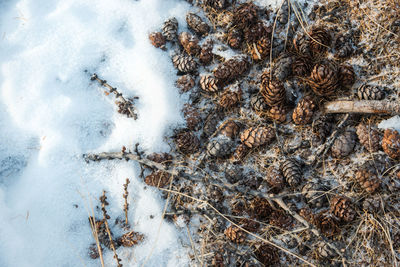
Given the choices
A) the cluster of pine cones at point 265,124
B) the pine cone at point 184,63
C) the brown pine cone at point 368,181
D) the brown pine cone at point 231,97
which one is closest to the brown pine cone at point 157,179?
the cluster of pine cones at point 265,124

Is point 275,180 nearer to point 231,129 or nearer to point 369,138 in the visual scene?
point 231,129

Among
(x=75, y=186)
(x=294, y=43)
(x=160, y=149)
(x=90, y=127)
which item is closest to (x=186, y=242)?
(x=160, y=149)

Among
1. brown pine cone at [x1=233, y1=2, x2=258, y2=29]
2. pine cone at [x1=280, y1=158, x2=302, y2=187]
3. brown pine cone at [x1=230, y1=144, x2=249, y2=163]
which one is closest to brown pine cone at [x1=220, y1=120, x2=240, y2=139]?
brown pine cone at [x1=230, y1=144, x2=249, y2=163]

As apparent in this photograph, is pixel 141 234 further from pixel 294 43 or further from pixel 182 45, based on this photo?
pixel 294 43

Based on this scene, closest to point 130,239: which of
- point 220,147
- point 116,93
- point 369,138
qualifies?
point 220,147

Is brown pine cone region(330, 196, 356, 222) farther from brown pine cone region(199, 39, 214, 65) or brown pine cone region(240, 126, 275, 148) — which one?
brown pine cone region(199, 39, 214, 65)

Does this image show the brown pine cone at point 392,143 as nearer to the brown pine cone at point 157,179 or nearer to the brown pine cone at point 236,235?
the brown pine cone at point 236,235

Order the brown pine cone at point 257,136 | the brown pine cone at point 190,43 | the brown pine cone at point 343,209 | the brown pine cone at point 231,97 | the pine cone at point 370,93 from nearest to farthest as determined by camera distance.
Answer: the brown pine cone at point 343,209 → the pine cone at point 370,93 → the brown pine cone at point 257,136 → the brown pine cone at point 231,97 → the brown pine cone at point 190,43
